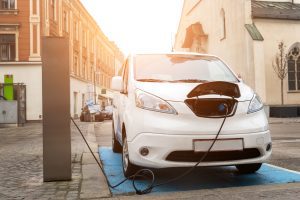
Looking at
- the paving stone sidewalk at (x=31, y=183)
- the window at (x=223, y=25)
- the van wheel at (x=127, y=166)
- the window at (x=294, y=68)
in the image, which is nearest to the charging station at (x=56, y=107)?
the paving stone sidewalk at (x=31, y=183)

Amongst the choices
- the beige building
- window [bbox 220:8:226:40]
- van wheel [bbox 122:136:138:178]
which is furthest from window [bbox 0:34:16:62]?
van wheel [bbox 122:136:138:178]

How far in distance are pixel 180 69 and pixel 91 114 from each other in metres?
23.8

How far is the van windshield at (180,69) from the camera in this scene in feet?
17.9

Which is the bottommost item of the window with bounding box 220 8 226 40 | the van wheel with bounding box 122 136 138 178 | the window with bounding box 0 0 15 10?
the van wheel with bounding box 122 136 138 178

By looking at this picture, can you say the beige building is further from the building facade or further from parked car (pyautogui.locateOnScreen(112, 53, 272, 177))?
parked car (pyautogui.locateOnScreen(112, 53, 272, 177))

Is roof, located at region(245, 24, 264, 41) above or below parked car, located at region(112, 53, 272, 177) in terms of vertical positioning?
above

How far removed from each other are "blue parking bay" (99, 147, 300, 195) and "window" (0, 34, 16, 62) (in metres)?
24.2

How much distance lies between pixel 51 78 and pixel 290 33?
24.8 m

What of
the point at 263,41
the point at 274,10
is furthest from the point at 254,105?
the point at 274,10

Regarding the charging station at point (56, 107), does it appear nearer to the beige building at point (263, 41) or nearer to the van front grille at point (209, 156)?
the van front grille at point (209, 156)

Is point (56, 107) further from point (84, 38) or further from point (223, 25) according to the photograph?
point (84, 38)

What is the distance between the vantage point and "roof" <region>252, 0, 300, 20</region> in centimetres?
2636

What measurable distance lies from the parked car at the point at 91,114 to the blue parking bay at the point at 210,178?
22.9 metres

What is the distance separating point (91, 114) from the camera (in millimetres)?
29031
